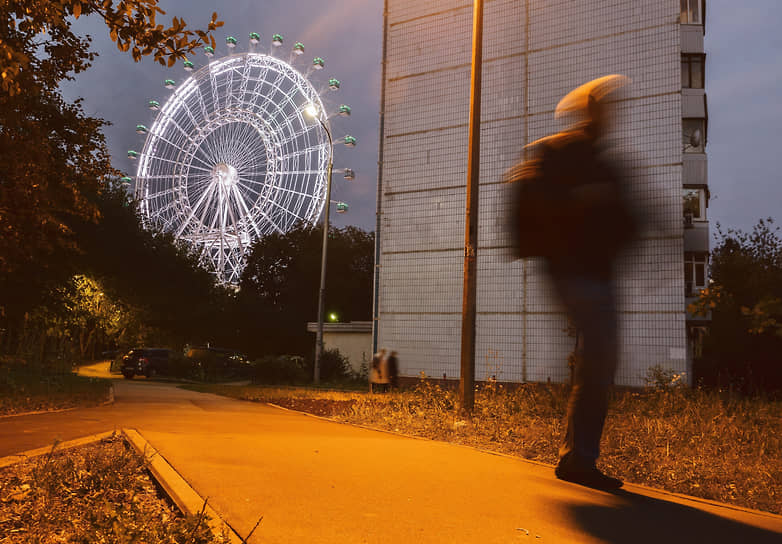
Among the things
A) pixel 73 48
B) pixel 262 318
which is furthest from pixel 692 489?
pixel 262 318

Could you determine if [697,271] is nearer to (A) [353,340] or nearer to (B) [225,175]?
(A) [353,340]

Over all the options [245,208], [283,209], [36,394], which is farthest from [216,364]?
[36,394]

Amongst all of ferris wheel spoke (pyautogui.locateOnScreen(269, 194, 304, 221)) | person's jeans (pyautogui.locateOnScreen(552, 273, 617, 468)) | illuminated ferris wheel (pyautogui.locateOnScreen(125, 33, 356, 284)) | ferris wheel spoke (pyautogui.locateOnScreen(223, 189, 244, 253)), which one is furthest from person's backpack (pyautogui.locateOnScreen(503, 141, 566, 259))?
ferris wheel spoke (pyautogui.locateOnScreen(223, 189, 244, 253))

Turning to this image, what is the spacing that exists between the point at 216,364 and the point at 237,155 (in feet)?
43.7

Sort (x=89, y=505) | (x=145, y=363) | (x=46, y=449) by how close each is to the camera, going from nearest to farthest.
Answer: (x=89, y=505), (x=46, y=449), (x=145, y=363)

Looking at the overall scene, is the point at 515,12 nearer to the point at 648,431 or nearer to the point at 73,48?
the point at 73,48

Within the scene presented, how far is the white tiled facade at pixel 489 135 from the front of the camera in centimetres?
1599

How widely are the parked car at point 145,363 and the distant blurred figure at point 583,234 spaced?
31752 millimetres

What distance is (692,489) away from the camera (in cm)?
407

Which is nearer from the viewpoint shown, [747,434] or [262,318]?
[747,434]

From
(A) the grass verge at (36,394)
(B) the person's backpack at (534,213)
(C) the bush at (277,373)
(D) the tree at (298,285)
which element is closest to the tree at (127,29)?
(B) the person's backpack at (534,213)

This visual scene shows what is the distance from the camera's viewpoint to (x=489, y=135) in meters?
18.5

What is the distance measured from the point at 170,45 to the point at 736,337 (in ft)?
96.8

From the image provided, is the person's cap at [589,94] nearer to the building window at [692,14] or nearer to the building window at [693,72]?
the building window at [692,14]
